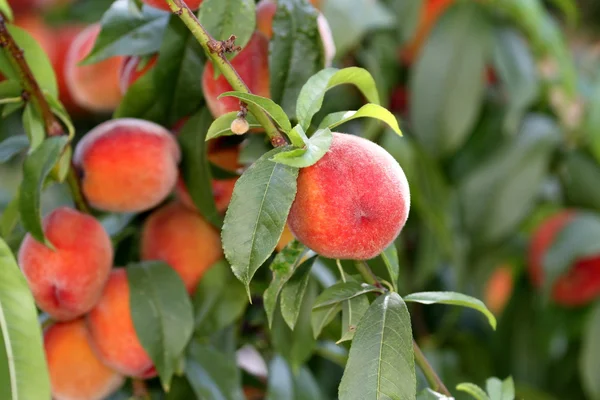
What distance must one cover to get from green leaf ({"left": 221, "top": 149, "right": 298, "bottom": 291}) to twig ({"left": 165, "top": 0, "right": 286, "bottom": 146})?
29 mm

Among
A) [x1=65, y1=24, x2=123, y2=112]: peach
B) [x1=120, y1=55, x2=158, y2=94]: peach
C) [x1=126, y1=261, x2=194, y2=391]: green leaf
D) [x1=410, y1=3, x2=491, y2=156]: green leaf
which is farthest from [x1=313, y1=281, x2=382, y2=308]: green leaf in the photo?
[x1=410, y1=3, x2=491, y2=156]: green leaf

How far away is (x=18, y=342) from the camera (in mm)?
368

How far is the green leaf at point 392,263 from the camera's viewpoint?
42cm

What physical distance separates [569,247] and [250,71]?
1.65 ft

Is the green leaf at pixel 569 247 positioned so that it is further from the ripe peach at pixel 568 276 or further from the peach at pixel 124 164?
the peach at pixel 124 164

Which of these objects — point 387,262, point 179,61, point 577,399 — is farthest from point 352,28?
point 577,399

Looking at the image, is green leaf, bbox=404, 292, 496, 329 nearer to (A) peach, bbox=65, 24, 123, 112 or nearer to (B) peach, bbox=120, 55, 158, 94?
(B) peach, bbox=120, 55, 158, 94

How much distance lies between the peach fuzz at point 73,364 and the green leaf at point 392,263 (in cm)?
21

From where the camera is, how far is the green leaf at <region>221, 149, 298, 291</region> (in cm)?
36

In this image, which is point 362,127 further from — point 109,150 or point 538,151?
point 109,150

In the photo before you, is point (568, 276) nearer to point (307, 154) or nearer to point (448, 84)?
point (448, 84)


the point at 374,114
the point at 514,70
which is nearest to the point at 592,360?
the point at 514,70

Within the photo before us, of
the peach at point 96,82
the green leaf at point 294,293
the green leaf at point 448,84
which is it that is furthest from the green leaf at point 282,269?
the green leaf at point 448,84

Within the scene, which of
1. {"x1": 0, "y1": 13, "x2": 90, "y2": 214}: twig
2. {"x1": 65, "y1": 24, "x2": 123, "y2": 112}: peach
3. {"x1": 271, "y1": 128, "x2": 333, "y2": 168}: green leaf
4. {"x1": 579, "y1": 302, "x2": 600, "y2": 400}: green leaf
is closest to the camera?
{"x1": 271, "y1": 128, "x2": 333, "y2": 168}: green leaf
